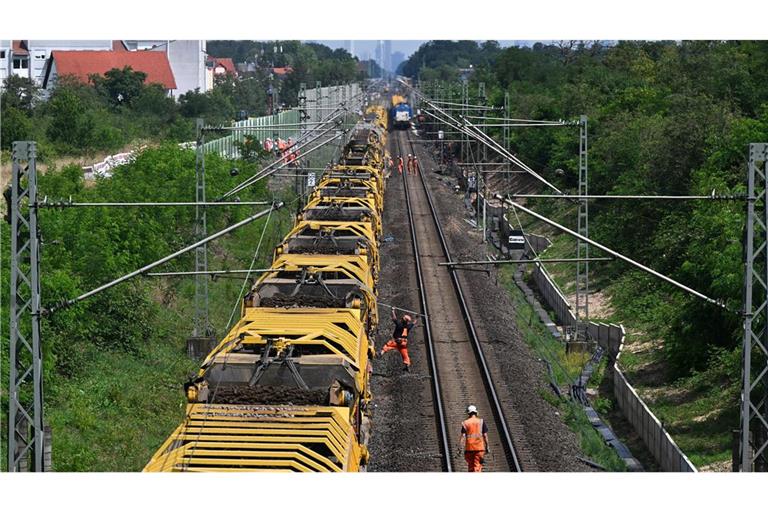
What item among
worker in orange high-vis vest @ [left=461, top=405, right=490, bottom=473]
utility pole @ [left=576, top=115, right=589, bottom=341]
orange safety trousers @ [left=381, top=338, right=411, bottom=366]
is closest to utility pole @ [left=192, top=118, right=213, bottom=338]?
orange safety trousers @ [left=381, top=338, right=411, bottom=366]

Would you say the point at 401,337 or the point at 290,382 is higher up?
the point at 290,382

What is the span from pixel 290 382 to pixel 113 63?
55.8 metres

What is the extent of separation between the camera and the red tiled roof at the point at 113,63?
212 feet

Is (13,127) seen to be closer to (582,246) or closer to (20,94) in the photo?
(20,94)

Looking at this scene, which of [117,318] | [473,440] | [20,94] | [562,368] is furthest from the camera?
[20,94]

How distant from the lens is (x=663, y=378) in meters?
25.6

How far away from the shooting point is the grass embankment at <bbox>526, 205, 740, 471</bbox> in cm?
2088

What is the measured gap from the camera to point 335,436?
1196 centimetres

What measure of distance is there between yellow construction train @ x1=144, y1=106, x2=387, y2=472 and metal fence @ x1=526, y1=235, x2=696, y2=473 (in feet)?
17.8

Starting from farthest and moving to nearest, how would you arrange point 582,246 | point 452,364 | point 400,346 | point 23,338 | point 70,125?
1. point 70,125
2. point 582,246
3. point 452,364
4. point 400,346
5. point 23,338

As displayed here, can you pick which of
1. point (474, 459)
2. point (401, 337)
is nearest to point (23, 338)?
point (474, 459)

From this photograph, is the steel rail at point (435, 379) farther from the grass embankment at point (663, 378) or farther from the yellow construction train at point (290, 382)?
the grass embankment at point (663, 378)

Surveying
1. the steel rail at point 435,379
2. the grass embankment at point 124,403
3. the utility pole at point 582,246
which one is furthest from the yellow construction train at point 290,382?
the utility pole at point 582,246

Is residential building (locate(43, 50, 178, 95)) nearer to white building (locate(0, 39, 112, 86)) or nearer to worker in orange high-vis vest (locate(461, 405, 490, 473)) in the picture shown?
white building (locate(0, 39, 112, 86))
